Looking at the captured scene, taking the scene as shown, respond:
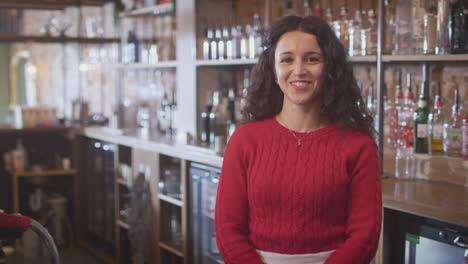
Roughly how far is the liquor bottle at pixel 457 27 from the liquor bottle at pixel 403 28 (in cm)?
21

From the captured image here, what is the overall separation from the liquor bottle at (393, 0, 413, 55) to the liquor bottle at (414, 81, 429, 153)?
22 cm

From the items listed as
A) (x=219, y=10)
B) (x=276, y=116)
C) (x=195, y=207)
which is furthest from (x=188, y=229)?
(x=276, y=116)

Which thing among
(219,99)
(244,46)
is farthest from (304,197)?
(219,99)

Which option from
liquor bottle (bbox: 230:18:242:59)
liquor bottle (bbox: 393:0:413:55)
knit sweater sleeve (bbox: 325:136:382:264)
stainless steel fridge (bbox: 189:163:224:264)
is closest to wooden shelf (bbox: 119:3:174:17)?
liquor bottle (bbox: 230:18:242:59)

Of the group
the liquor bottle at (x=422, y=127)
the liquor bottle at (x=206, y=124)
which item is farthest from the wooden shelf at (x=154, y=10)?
the liquor bottle at (x=422, y=127)

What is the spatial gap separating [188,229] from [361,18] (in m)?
1.57

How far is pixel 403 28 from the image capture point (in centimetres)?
244

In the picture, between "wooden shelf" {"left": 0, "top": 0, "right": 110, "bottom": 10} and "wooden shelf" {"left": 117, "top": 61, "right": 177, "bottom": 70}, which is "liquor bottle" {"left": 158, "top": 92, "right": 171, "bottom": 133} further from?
"wooden shelf" {"left": 0, "top": 0, "right": 110, "bottom": 10}

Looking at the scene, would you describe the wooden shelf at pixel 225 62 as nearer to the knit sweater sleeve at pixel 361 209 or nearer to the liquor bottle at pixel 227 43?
the liquor bottle at pixel 227 43

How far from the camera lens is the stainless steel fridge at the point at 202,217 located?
3037mm

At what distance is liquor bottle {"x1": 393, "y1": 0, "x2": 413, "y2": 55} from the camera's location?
94.9 inches

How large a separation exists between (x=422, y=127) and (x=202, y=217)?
4.52 ft

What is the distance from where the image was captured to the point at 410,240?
197 centimetres

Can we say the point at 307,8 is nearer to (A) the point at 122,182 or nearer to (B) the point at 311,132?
(B) the point at 311,132
